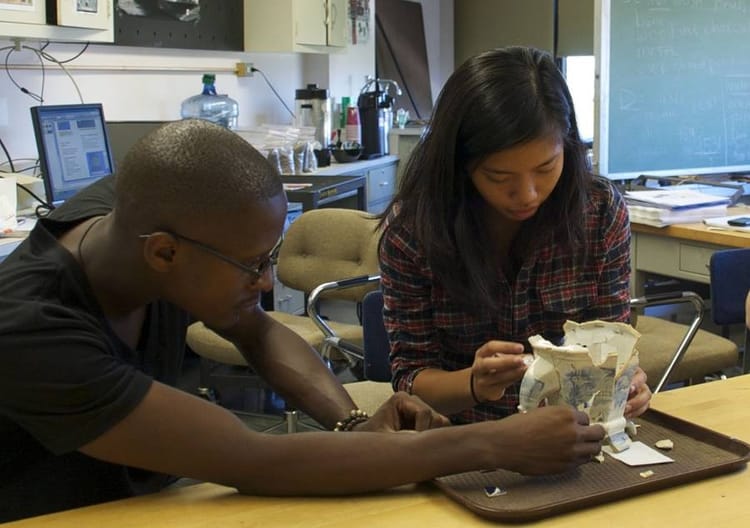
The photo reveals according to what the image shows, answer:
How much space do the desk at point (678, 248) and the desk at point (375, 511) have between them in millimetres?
2045

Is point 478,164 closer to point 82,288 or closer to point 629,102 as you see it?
point 82,288

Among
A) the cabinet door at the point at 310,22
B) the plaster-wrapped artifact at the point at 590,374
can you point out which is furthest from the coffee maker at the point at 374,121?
the plaster-wrapped artifact at the point at 590,374

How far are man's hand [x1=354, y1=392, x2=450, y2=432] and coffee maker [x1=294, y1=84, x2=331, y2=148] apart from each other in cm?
408

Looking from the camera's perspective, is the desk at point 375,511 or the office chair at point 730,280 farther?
the office chair at point 730,280

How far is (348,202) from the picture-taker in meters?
5.00

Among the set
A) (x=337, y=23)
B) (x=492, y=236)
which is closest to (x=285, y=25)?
(x=337, y=23)

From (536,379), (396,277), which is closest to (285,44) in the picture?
(396,277)

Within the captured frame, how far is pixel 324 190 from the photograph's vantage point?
4031mm

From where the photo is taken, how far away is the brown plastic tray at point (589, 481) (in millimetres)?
1148

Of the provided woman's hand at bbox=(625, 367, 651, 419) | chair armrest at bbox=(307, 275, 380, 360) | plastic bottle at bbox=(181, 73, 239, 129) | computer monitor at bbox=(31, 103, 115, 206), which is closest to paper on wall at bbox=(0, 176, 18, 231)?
computer monitor at bbox=(31, 103, 115, 206)

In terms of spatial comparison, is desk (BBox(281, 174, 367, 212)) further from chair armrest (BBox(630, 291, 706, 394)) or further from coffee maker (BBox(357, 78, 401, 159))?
chair armrest (BBox(630, 291, 706, 394))

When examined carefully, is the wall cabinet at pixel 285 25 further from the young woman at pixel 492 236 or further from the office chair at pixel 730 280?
the young woman at pixel 492 236

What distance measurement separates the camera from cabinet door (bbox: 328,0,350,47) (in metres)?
5.39

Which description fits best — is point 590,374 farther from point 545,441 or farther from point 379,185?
point 379,185
